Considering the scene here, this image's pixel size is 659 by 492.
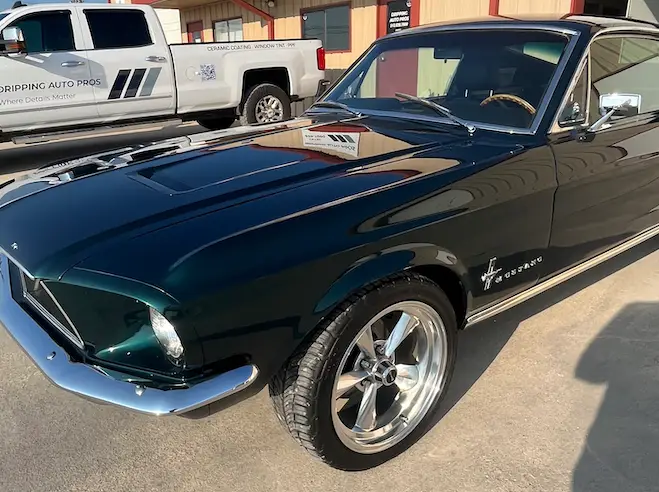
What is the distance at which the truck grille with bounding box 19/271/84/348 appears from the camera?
206 centimetres

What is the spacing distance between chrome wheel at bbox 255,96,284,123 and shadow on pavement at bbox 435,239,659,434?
645 centimetres

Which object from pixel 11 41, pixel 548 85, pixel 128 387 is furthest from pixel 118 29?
pixel 128 387

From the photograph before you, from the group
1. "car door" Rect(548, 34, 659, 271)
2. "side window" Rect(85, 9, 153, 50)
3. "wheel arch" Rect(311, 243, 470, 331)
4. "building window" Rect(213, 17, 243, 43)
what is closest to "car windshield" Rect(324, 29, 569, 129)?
"car door" Rect(548, 34, 659, 271)

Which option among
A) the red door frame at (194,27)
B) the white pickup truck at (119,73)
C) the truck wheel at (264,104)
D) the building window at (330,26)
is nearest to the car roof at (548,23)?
the white pickup truck at (119,73)

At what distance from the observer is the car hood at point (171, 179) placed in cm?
208

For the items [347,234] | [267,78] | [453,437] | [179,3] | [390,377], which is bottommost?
[453,437]

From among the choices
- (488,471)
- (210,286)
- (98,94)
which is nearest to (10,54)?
(98,94)

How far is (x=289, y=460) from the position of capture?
2500mm

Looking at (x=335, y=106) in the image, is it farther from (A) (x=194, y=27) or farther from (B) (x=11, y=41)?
(A) (x=194, y=27)

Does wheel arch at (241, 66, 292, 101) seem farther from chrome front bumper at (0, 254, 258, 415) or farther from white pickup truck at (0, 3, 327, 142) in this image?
chrome front bumper at (0, 254, 258, 415)

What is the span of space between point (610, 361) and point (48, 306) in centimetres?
280

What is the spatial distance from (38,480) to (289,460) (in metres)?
1.02

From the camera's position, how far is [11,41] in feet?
23.7

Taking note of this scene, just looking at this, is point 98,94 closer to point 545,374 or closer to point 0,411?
point 0,411
